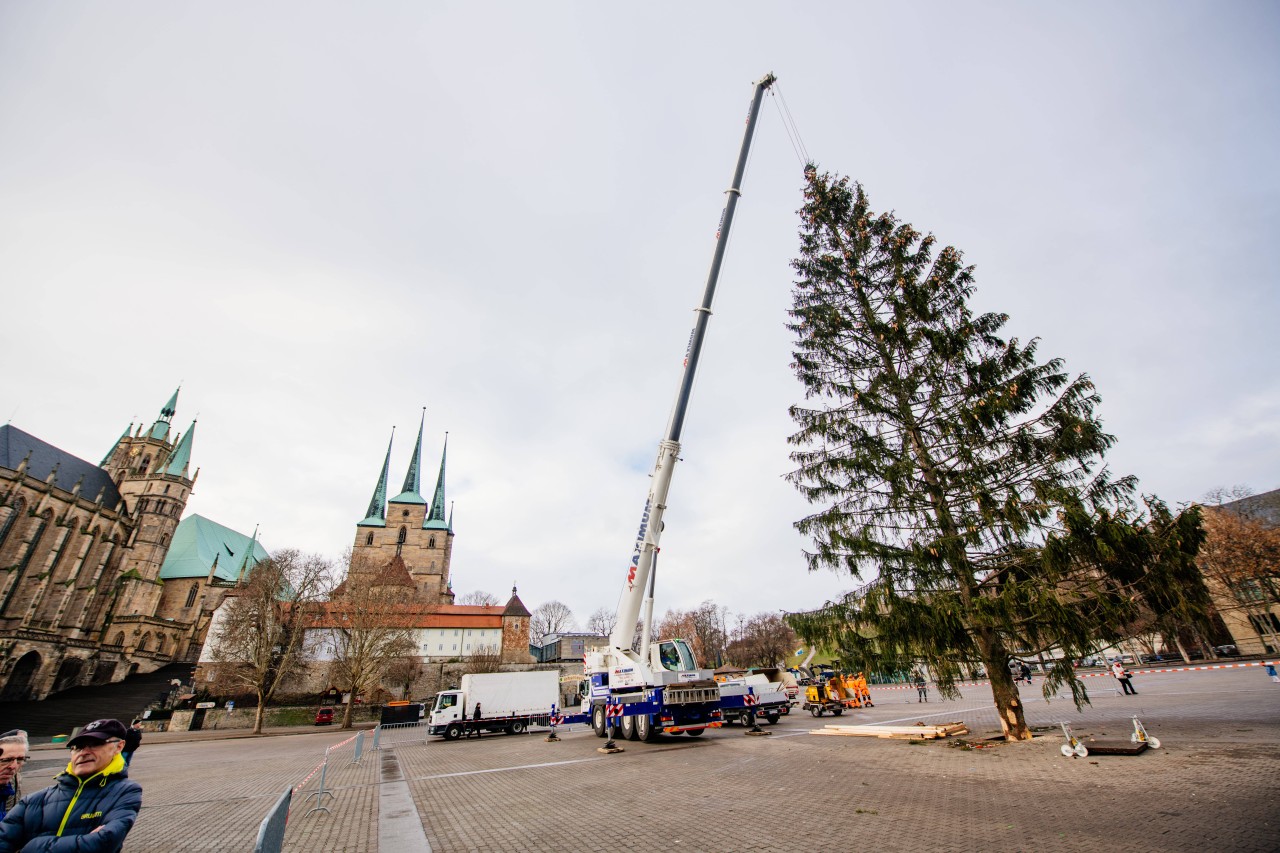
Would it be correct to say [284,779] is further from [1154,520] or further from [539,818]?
[1154,520]

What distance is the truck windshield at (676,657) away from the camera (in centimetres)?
1570

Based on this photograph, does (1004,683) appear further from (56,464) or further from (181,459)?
(181,459)

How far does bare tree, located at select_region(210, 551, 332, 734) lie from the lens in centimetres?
3569

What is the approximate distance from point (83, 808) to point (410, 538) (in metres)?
80.8

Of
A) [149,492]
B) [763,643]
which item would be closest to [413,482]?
[149,492]

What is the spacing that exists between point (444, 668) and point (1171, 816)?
62752mm

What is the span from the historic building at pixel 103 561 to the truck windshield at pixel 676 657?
184 feet

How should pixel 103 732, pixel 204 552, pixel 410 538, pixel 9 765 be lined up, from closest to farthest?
1. pixel 103 732
2. pixel 9 765
3. pixel 204 552
4. pixel 410 538

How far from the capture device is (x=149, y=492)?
6341 centimetres

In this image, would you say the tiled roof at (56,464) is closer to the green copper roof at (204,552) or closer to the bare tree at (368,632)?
the green copper roof at (204,552)

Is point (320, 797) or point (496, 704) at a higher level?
point (496, 704)

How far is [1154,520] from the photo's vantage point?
927 cm

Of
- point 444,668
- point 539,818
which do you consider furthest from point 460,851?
point 444,668

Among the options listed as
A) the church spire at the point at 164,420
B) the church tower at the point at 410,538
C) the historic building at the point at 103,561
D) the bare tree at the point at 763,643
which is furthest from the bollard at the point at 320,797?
the church spire at the point at 164,420
